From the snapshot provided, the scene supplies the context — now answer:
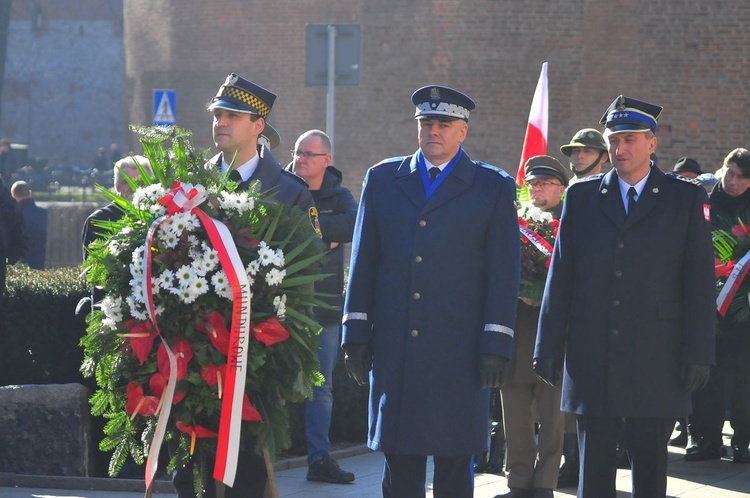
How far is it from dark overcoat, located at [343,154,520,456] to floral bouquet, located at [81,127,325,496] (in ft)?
1.04

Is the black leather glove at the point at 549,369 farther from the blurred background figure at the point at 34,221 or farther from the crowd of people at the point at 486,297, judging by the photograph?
the blurred background figure at the point at 34,221

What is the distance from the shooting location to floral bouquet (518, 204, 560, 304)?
716cm

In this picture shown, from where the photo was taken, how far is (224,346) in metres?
5.18

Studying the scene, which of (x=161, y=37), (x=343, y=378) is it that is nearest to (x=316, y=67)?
(x=343, y=378)

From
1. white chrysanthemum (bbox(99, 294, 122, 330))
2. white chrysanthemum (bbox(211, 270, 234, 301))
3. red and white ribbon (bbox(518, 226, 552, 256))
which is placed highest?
red and white ribbon (bbox(518, 226, 552, 256))

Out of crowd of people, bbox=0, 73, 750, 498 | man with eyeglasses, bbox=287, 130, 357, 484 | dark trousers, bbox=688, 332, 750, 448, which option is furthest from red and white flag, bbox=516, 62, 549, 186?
crowd of people, bbox=0, 73, 750, 498

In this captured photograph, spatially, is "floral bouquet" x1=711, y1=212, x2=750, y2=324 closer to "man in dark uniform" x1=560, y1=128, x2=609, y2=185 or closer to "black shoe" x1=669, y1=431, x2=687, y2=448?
"man in dark uniform" x1=560, y1=128, x2=609, y2=185

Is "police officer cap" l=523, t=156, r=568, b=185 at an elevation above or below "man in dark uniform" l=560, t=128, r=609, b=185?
below

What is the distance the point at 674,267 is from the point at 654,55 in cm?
1444

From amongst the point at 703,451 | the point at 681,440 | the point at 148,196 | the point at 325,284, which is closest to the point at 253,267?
the point at 148,196

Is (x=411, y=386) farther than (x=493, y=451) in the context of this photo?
No

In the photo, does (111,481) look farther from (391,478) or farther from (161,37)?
(161,37)

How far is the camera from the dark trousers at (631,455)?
17.9 feet

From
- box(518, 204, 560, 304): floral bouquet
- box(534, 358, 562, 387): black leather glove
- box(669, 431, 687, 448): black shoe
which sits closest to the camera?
box(534, 358, 562, 387): black leather glove
